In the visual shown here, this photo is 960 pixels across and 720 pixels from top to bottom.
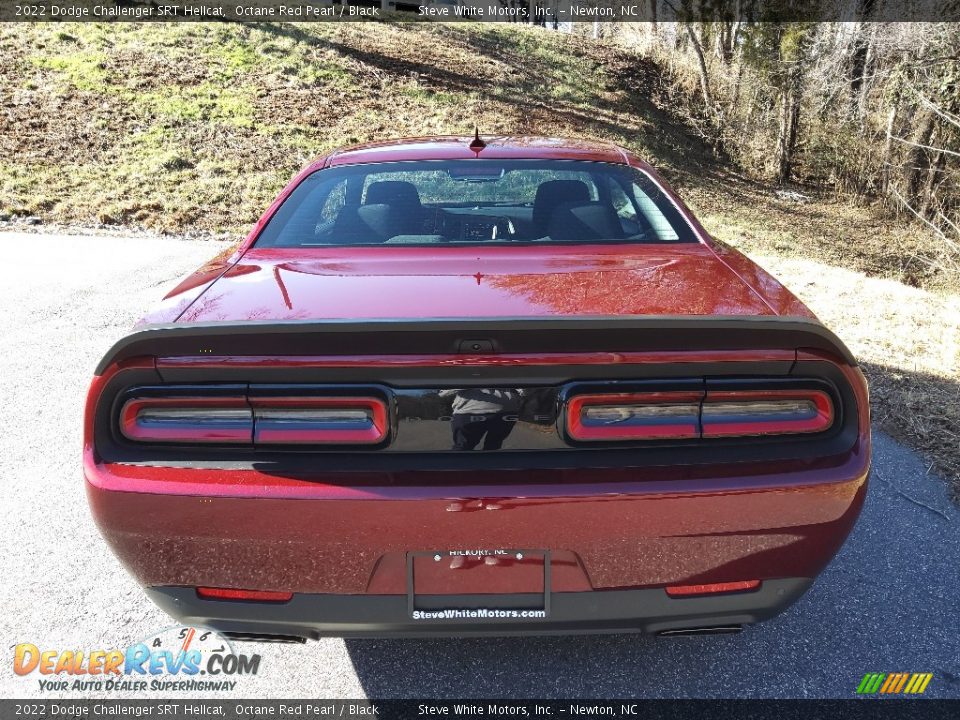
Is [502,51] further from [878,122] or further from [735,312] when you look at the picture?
[735,312]

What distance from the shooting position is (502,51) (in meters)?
25.0

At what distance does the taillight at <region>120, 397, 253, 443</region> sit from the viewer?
65.9 inches

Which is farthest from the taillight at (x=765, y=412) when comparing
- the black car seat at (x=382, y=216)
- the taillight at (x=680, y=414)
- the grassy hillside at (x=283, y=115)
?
the grassy hillside at (x=283, y=115)

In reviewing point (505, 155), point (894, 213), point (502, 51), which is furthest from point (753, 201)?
point (505, 155)

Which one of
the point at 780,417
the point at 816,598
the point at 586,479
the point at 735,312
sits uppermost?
the point at 735,312

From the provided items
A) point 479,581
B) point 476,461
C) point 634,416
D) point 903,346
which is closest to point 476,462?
point 476,461

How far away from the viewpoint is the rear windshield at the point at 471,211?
2580mm

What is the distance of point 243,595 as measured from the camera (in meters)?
1.77

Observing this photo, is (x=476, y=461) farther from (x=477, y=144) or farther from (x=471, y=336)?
(x=477, y=144)

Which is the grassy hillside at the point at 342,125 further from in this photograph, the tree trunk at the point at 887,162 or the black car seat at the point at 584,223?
the black car seat at the point at 584,223

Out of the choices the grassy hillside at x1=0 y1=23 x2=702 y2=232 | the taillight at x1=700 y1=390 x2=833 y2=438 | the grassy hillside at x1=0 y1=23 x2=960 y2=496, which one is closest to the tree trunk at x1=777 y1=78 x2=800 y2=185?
the grassy hillside at x1=0 y1=23 x2=960 y2=496

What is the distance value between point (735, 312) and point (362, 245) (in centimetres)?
132

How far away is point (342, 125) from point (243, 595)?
1710 centimetres

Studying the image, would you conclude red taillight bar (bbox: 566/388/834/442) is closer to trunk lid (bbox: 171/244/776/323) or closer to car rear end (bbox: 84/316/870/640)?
car rear end (bbox: 84/316/870/640)
